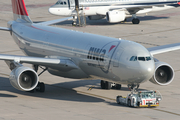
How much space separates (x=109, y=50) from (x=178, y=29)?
33986 mm

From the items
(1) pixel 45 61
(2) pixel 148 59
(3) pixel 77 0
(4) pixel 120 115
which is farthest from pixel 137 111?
(3) pixel 77 0

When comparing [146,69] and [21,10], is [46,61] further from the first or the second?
[21,10]

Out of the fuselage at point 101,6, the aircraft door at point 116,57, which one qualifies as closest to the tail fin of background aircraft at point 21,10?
the aircraft door at point 116,57

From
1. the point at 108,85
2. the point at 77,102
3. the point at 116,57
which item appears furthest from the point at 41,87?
the point at 116,57

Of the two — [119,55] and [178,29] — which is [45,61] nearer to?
[119,55]

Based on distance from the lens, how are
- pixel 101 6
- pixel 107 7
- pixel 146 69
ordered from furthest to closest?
1. pixel 107 7
2. pixel 101 6
3. pixel 146 69

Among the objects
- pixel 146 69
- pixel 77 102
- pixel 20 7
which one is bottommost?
pixel 77 102

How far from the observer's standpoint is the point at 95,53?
2455cm

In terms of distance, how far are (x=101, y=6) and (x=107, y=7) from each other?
0.93m

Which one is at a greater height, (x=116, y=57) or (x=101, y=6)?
(x=101, y=6)

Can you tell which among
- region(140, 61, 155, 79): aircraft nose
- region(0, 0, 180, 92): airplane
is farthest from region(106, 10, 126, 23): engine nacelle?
region(140, 61, 155, 79): aircraft nose

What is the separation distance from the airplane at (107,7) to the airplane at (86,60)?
2403cm

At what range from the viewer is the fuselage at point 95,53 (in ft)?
74.7

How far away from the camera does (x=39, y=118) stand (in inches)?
807
